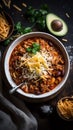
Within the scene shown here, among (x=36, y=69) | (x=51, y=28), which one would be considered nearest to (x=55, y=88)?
(x=36, y=69)

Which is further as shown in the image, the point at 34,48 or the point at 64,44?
the point at 64,44

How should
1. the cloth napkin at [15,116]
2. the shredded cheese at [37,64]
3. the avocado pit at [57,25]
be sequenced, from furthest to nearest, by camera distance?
the avocado pit at [57,25] < the shredded cheese at [37,64] < the cloth napkin at [15,116]

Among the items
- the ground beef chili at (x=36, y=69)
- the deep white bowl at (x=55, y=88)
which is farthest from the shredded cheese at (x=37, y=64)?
the deep white bowl at (x=55, y=88)

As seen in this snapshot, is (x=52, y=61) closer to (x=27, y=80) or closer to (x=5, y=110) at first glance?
(x=27, y=80)

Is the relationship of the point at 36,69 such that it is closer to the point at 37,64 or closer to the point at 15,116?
the point at 37,64

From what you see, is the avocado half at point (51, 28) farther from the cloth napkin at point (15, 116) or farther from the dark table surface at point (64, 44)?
the cloth napkin at point (15, 116)

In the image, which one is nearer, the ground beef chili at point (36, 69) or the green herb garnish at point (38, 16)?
the ground beef chili at point (36, 69)
